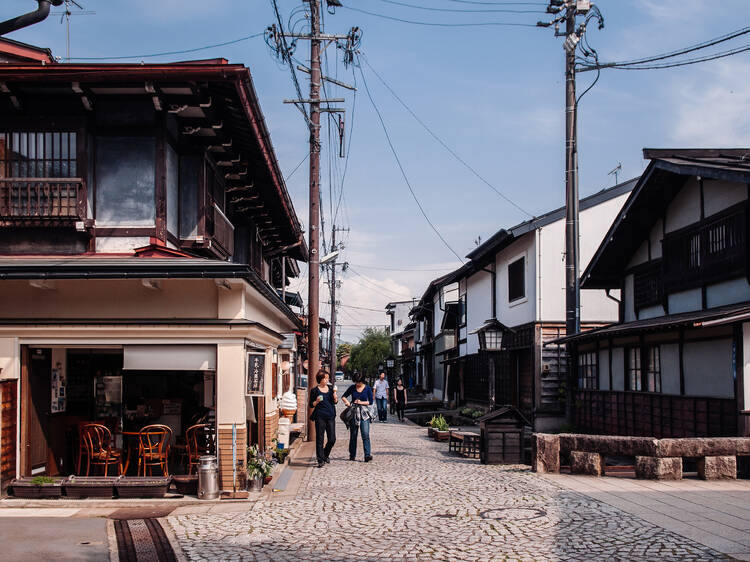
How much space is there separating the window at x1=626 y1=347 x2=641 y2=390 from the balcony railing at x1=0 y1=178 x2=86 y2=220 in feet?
40.1

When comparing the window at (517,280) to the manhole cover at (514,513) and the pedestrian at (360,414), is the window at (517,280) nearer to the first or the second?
the pedestrian at (360,414)

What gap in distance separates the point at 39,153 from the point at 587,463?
34.4 ft

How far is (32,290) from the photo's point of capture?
37.2ft

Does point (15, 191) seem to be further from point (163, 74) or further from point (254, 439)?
point (254, 439)

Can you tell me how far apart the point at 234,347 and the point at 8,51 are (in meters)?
8.70

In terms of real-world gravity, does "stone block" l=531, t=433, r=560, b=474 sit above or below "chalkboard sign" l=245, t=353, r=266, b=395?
below

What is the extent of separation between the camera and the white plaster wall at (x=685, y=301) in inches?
614

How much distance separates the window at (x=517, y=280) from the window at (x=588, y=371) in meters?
3.70

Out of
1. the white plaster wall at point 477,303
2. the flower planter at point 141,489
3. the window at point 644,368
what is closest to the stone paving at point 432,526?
the flower planter at point 141,489

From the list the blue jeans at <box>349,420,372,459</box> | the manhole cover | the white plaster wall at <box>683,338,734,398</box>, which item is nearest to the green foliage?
the manhole cover

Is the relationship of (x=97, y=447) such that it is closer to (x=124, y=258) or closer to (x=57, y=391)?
(x=57, y=391)

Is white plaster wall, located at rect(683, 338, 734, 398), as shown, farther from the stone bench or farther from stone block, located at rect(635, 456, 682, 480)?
stone block, located at rect(635, 456, 682, 480)

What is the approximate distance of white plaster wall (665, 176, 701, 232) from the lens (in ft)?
52.2

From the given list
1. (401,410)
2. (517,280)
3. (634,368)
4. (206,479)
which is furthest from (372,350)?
(206,479)
